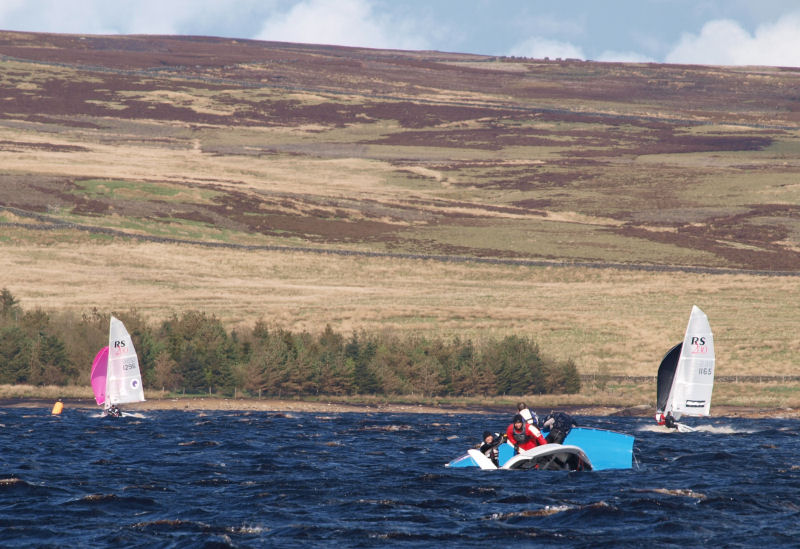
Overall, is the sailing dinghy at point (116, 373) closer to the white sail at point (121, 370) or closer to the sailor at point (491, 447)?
the white sail at point (121, 370)

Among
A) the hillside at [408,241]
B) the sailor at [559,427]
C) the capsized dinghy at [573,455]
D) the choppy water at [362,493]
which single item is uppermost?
the hillside at [408,241]

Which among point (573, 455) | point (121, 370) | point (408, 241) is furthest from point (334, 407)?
point (408, 241)

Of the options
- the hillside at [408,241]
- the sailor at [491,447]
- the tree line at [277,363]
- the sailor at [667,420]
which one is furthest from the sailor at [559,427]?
the hillside at [408,241]

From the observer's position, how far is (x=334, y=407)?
62.3 m

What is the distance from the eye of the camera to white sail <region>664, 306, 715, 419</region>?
4978 centimetres

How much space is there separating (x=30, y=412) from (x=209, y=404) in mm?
9855

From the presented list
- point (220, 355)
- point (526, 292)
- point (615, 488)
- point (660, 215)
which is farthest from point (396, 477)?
point (660, 215)

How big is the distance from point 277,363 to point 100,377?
1253 cm

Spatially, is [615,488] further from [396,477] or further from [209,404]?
[209,404]

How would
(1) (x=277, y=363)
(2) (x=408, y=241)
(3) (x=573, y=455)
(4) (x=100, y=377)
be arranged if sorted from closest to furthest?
(3) (x=573, y=455) < (4) (x=100, y=377) < (1) (x=277, y=363) < (2) (x=408, y=241)

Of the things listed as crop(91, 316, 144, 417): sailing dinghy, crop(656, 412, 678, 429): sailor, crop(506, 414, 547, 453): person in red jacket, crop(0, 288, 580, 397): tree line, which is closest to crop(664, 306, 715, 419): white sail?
crop(656, 412, 678, 429): sailor

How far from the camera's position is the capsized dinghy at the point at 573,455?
1340 inches

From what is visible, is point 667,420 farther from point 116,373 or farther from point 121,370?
point 116,373

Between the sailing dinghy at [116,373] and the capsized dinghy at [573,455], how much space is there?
2380 cm
